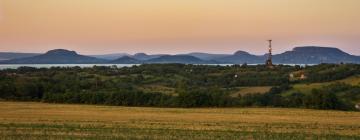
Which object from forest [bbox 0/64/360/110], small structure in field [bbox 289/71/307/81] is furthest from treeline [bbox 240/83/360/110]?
small structure in field [bbox 289/71/307/81]

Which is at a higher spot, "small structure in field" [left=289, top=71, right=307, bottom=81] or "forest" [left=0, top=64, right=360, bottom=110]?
"small structure in field" [left=289, top=71, right=307, bottom=81]

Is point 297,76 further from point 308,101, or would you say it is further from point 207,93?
point 207,93

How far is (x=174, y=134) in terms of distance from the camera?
30.8 meters

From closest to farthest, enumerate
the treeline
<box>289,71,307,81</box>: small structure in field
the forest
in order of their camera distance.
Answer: the treeline, the forest, <box>289,71,307,81</box>: small structure in field

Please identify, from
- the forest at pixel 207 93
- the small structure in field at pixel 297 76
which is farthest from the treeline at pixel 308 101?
the small structure in field at pixel 297 76

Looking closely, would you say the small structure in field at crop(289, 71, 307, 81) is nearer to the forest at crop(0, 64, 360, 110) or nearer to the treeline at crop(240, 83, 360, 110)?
the forest at crop(0, 64, 360, 110)

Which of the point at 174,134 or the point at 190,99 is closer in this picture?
the point at 174,134

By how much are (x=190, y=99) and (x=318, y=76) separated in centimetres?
→ 5482

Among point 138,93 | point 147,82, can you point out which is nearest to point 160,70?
point 147,82

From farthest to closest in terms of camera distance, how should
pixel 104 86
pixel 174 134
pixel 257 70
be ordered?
pixel 257 70 → pixel 104 86 → pixel 174 134

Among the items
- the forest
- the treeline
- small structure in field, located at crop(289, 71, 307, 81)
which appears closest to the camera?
the treeline

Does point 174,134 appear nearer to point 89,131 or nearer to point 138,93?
point 89,131

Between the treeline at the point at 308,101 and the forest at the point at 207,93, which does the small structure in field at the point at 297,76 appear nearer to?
the forest at the point at 207,93

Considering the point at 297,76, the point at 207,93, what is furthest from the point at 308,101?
the point at 297,76
